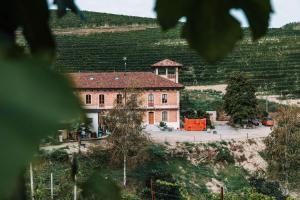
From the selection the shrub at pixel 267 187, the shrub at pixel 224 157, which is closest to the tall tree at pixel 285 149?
the shrub at pixel 267 187

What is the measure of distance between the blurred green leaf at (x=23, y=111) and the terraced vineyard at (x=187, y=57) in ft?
126

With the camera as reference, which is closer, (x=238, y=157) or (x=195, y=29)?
(x=195, y=29)

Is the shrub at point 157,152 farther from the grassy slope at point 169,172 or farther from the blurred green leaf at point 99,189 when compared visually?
the blurred green leaf at point 99,189

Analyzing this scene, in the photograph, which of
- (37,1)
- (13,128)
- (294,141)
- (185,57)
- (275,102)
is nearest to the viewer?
(13,128)

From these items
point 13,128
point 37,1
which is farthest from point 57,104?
point 37,1

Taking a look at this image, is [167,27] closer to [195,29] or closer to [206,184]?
[195,29]

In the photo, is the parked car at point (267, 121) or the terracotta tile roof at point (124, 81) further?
the parked car at point (267, 121)

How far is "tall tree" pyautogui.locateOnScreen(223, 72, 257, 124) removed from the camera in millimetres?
26375

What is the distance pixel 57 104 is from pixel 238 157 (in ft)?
76.5

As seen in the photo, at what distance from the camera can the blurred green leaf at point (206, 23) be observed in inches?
16.4

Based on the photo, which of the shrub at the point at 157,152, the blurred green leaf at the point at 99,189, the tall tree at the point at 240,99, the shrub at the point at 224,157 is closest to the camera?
the blurred green leaf at the point at 99,189

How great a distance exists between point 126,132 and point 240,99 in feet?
30.4

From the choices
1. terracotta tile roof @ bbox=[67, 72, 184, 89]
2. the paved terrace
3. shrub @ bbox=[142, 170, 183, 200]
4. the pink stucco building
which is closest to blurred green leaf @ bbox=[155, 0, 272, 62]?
shrub @ bbox=[142, 170, 183, 200]

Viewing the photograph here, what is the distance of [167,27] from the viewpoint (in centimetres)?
44
